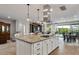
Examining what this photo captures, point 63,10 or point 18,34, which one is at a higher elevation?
point 63,10

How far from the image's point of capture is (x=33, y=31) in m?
2.35

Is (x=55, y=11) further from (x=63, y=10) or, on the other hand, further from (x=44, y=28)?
(x=44, y=28)

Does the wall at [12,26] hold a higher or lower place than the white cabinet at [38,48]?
higher

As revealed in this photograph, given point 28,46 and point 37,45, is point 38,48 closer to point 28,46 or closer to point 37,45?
point 37,45

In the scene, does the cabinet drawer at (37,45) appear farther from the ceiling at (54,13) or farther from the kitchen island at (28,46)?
the ceiling at (54,13)

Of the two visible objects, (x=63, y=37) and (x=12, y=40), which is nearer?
(x=12, y=40)

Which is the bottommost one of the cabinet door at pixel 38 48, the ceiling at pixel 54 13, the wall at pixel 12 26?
the cabinet door at pixel 38 48

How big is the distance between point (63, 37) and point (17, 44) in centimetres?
104

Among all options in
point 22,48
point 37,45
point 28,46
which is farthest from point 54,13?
point 22,48

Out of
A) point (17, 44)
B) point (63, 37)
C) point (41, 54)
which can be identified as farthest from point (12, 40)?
point (63, 37)

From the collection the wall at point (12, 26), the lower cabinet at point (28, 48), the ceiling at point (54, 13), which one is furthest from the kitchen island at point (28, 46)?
the ceiling at point (54, 13)

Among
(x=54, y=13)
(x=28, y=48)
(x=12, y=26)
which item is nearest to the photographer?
Result: (x=28, y=48)

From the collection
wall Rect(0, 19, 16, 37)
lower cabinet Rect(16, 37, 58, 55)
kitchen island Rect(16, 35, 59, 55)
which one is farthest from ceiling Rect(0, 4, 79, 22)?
lower cabinet Rect(16, 37, 58, 55)
